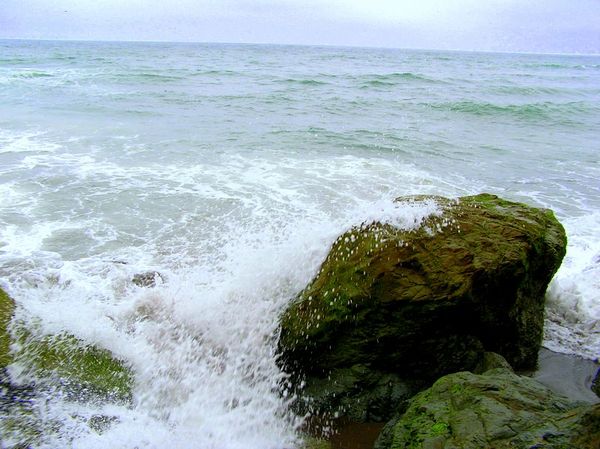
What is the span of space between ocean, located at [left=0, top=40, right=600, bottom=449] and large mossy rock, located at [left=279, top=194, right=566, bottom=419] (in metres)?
0.27

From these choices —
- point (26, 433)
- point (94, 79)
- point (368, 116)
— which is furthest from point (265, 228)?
point (94, 79)

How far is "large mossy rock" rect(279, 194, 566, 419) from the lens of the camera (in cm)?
366

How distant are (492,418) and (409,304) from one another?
113cm

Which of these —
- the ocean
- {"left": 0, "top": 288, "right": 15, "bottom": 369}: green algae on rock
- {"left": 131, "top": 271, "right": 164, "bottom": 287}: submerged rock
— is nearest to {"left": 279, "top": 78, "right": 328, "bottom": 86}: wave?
the ocean

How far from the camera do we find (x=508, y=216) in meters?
4.12

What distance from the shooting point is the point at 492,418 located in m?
2.60

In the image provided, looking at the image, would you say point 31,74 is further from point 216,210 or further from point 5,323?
point 5,323

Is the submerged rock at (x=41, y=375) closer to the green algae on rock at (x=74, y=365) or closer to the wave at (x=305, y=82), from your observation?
the green algae on rock at (x=74, y=365)

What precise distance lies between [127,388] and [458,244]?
109 inches

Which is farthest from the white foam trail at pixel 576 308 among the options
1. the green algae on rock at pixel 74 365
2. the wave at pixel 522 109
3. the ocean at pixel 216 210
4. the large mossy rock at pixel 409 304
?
the wave at pixel 522 109

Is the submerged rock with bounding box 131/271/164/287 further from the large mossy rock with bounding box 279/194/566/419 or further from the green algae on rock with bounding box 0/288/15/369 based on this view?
the large mossy rock with bounding box 279/194/566/419

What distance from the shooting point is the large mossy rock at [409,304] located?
3.66m

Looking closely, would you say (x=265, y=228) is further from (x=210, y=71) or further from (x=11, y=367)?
(x=210, y=71)

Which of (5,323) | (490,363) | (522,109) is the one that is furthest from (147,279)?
(522,109)
